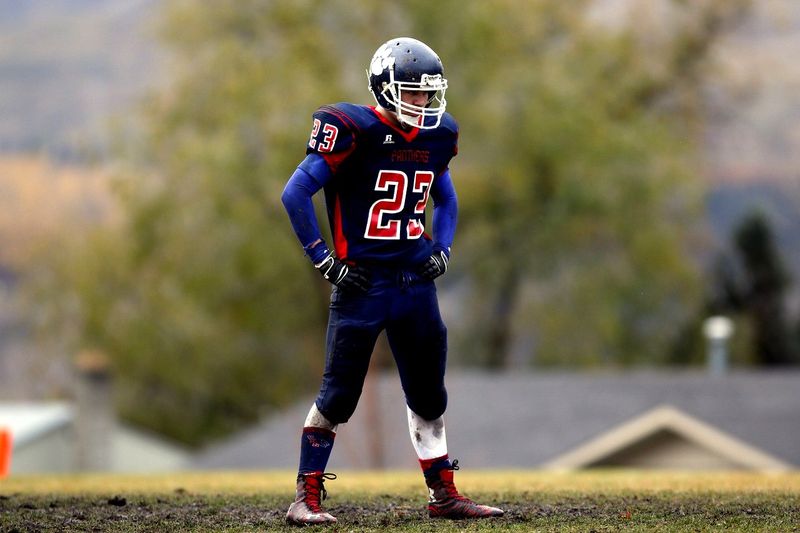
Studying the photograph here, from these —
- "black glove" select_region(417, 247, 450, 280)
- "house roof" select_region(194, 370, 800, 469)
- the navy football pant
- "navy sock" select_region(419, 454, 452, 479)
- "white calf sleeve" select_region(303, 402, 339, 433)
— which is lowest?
"navy sock" select_region(419, 454, 452, 479)

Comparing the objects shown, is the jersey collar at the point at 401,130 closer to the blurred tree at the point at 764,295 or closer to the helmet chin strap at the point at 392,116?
the helmet chin strap at the point at 392,116

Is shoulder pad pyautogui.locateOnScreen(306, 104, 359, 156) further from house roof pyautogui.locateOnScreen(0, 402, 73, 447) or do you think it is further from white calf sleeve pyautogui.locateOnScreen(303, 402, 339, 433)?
house roof pyautogui.locateOnScreen(0, 402, 73, 447)

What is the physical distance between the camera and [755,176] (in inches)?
4392

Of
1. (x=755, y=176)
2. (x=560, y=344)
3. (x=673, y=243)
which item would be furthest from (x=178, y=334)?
(x=755, y=176)

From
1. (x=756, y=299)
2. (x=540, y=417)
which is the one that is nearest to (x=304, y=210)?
(x=540, y=417)

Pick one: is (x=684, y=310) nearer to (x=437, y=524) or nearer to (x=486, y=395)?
(x=486, y=395)

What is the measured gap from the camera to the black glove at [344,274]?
6.90 meters

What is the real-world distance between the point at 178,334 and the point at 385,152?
39081 mm

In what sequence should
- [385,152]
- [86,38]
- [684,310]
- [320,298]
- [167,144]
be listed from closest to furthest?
[385,152] → [167,144] → [320,298] → [684,310] → [86,38]

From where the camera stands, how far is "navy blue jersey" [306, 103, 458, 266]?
7.04 meters

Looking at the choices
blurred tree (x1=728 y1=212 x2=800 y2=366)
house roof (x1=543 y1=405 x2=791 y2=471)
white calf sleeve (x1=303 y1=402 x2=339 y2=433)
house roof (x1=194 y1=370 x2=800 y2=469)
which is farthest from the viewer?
blurred tree (x1=728 y1=212 x2=800 y2=366)

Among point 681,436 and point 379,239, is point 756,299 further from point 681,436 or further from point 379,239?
point 379,239

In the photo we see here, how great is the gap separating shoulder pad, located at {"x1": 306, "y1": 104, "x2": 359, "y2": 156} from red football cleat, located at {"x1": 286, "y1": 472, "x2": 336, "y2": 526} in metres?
1.71

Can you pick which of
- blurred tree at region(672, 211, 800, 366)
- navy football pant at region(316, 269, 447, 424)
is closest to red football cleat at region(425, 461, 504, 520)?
navy football pant at region(316, 269, 447, 424)
